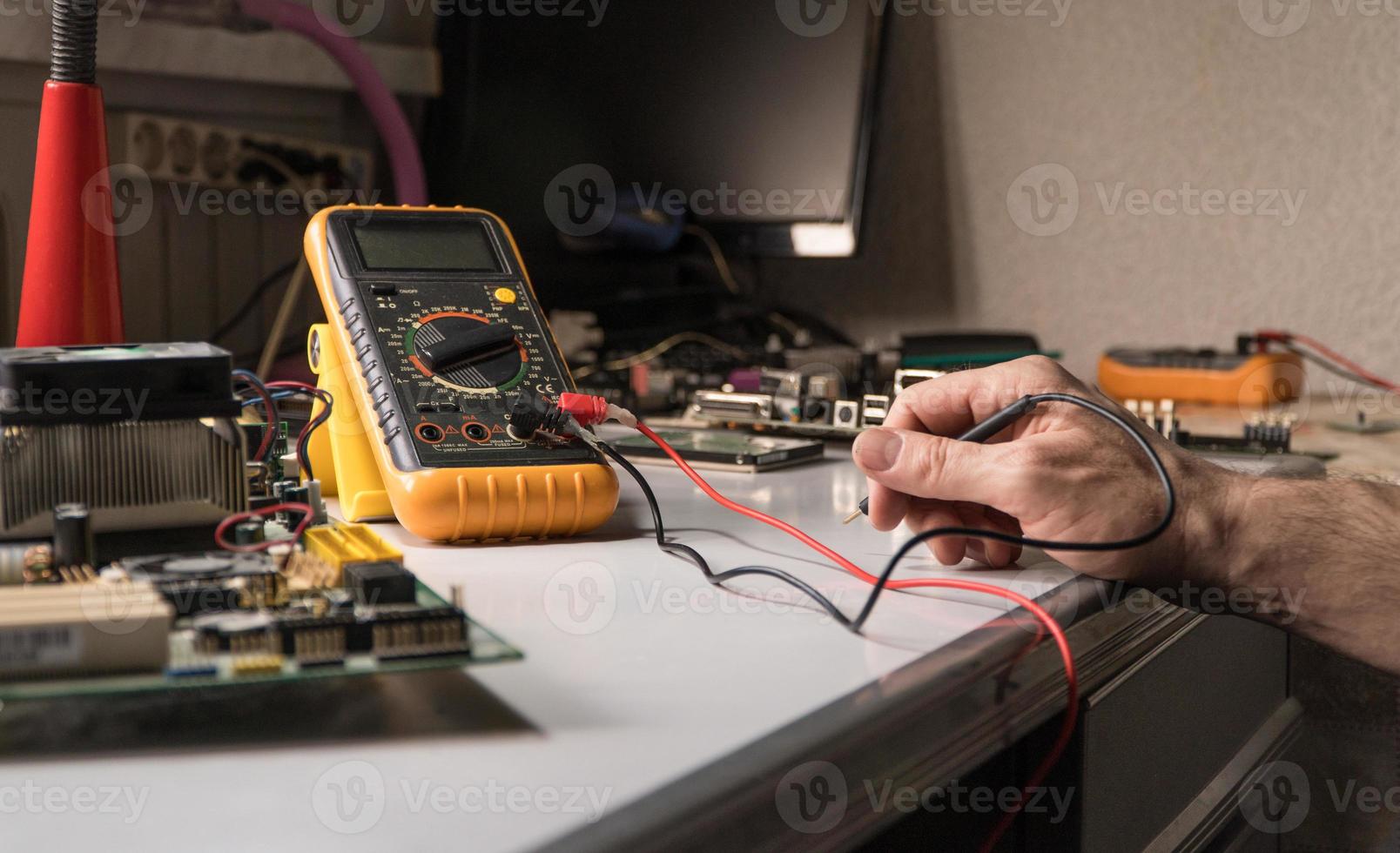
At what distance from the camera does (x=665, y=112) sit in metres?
1.64

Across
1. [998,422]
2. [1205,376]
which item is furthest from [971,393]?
[1205,376]

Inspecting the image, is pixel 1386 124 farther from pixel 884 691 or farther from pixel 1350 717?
pixel 884 691

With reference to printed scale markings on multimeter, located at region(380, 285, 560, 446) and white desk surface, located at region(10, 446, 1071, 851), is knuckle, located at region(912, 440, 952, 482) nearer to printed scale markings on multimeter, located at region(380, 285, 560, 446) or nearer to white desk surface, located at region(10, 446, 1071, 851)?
white desk surface, located at region(10, 446, 1071, 851)

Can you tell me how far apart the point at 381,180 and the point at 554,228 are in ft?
0.79

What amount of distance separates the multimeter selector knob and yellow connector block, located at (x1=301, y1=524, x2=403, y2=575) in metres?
0.17

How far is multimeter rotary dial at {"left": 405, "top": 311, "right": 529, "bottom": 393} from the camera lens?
74 cm

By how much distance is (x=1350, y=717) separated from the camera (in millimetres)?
1120

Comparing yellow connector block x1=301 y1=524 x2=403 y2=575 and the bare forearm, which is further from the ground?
yellow connector block x1=301 y1=524 x2=403 y2=575

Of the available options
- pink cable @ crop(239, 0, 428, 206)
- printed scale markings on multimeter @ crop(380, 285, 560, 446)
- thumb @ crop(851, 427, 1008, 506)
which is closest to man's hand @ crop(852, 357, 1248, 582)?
thumb @ crop(851, 427, 1008, 506)

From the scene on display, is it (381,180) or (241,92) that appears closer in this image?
(241,92)

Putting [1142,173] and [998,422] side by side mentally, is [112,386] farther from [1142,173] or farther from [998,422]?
[1142,173]

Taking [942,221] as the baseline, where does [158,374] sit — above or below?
below

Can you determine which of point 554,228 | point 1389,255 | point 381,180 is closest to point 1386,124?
point 1389,255

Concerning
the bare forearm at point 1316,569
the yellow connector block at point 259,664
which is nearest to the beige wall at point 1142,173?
the bare forearm at point 1316,569
